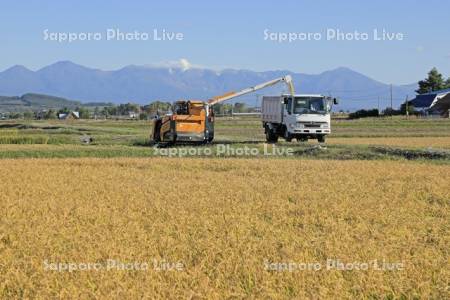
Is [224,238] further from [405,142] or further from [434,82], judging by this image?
[434,82]

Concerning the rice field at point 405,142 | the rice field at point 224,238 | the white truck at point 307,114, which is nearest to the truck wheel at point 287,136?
the white truck at point 307,114

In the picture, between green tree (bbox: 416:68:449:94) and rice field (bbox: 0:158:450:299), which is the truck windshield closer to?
rice field (bbox: 0:158:450:299)

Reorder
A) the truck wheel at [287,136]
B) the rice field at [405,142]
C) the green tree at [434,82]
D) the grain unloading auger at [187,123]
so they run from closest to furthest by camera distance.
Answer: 1. the grain unloading auger at [187,123]
2. the truck wheel at [287,136]
3. the rice field at [405,142]
4. the green tree at [434,82]

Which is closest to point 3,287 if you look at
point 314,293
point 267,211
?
point 314,293

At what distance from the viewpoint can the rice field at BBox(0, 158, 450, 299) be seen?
7895mm

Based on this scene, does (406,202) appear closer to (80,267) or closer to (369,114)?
(80,267)

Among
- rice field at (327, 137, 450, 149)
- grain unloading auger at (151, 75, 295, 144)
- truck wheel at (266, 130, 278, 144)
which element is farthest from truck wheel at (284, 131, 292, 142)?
grain unloading auger at (151, 75, 295, 144)

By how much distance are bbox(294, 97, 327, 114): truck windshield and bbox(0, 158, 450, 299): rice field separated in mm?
18729

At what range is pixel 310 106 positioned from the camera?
39.5 meters

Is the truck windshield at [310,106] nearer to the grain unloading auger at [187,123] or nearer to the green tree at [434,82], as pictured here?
the grain unloading auger at [187,123]

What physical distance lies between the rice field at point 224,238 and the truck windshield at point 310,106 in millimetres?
18729

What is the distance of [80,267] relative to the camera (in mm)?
8648

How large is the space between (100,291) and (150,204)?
732 centimetres

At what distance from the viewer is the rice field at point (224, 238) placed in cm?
789
